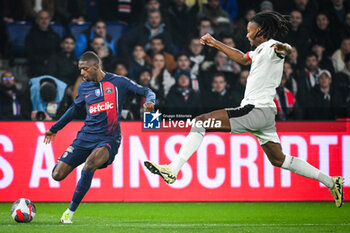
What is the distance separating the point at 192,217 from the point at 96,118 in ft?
6.02

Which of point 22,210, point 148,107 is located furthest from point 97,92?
point 22,210

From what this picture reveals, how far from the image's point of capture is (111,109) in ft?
24.1

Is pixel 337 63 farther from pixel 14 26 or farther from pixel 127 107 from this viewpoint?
pixel 14 26

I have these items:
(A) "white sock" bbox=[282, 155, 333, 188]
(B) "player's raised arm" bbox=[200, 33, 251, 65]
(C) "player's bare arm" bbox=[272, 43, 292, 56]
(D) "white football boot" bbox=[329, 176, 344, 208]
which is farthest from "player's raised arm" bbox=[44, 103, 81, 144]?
(D) "white football boot" bbox=[329, 176, 344, 208]

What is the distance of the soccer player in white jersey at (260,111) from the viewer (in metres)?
5.65

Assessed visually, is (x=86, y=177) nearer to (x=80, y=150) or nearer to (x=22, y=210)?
(x=80, y=150)

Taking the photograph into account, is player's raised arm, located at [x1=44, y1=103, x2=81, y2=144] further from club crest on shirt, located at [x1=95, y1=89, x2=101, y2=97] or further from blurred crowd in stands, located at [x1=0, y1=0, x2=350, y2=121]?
blurred crowd in stands, located at [x1=0, y1=0, x2=350, y2=121]

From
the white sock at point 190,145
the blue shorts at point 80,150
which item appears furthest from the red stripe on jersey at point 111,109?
the white sock at point 190,145

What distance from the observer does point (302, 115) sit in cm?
1105

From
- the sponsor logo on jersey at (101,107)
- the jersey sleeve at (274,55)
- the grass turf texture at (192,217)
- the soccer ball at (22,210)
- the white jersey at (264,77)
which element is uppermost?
the jersey sleeve at (274,55)

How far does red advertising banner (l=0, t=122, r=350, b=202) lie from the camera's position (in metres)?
9.59

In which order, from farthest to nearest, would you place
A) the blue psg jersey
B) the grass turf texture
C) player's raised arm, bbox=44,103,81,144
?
player's raised arm, bbox=44,103,81,144, the blue psg jersey, the grass turf texture

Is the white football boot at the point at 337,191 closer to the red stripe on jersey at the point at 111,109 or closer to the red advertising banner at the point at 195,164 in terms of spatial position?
the red stripe on jersey at the point at 111,109

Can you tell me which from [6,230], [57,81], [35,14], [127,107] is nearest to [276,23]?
[6,230]
